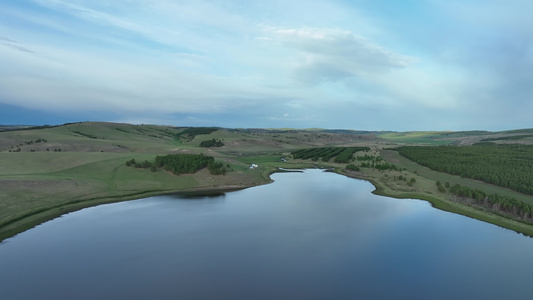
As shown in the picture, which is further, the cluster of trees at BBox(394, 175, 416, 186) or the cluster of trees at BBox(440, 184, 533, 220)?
the cluster of trees at BBox(394, 175, 416, 186)

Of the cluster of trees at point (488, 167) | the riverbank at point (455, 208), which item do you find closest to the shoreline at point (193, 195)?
the riverbank at point (455, 208)

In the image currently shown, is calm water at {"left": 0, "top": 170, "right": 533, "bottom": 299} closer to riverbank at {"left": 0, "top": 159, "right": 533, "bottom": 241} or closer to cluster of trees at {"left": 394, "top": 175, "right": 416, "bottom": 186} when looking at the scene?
riverbank at {"left": 0, "top": 159, "right": 533, "bottom": 241}

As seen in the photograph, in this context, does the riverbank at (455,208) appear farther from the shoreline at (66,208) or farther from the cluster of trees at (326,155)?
the cluster of trees at (326,155)

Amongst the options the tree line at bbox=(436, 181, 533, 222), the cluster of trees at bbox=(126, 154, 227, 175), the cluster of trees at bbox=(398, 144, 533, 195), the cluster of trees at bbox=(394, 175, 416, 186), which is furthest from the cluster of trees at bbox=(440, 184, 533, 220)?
the cluster of trees at bbox=(126, 154, 227, 175)

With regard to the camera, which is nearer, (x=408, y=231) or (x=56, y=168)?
(x=408, y=231)

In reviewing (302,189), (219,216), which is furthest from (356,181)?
(219,216)

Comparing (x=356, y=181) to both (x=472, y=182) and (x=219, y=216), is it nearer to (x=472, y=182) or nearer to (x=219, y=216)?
(x=472, y=182)
